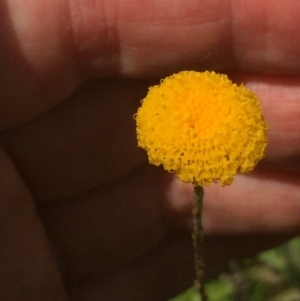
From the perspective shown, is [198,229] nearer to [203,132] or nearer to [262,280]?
[203,132]

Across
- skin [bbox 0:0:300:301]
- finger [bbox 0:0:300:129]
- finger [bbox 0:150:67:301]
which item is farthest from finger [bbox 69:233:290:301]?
finger [bbox 0:0:300:129]

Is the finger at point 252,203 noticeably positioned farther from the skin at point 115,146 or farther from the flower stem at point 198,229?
the flower stem at point 198,229

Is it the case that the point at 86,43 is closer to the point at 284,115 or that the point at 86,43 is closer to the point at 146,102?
the point at 146,102

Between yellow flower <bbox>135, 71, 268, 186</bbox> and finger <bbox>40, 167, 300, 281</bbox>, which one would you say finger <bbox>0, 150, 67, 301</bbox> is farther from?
yellow flower <bbox>135, 71, 268, 186</bbox>

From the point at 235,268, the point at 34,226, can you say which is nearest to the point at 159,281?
the point at 235,268

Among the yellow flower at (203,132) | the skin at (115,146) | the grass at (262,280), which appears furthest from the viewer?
the grass at (262,280)

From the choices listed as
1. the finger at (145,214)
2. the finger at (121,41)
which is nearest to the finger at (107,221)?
the finger at (145,214)

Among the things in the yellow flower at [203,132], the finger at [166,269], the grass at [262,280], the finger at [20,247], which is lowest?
the finger at [166,269]

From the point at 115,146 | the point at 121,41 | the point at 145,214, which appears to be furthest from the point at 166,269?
the point at 121,41
